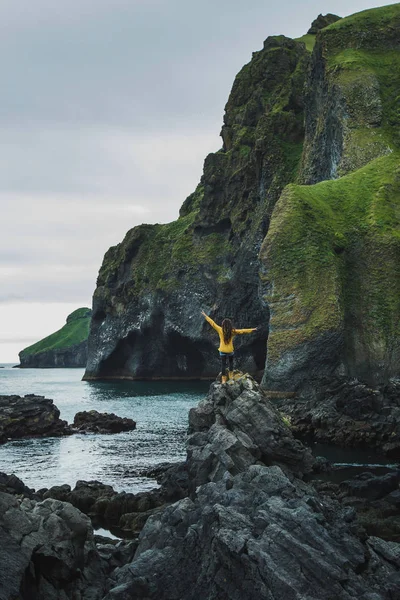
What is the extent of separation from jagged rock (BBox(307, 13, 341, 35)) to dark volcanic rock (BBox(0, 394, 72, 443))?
149 meters

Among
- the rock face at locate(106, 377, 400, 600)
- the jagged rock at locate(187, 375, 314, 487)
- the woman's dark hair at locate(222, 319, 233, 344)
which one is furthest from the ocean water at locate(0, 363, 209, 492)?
the rock face at locate(106, 377, 400, 600)

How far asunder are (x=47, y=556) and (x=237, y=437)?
535 inches

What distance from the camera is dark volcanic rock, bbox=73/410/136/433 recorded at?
64.7 m

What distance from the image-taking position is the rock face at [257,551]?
1406 cm

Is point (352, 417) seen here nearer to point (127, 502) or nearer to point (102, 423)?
point (102, 423)

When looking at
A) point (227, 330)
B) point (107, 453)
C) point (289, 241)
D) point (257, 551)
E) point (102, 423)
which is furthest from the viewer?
point (289, 241)

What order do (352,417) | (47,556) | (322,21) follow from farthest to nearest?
(322,21) < (352,417) < (47,556)

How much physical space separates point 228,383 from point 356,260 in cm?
4974

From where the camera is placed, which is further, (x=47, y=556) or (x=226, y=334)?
(x=226, y=334)

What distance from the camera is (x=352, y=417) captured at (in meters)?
51.8

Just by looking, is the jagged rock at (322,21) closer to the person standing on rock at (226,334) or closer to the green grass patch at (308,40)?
the green grass patch at (308,40)

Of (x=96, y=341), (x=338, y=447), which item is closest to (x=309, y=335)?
(x=338, y=447)

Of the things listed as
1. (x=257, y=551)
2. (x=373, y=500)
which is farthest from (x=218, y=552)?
(x=373, y=500)

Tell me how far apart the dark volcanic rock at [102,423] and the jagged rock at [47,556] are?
4693 cm
